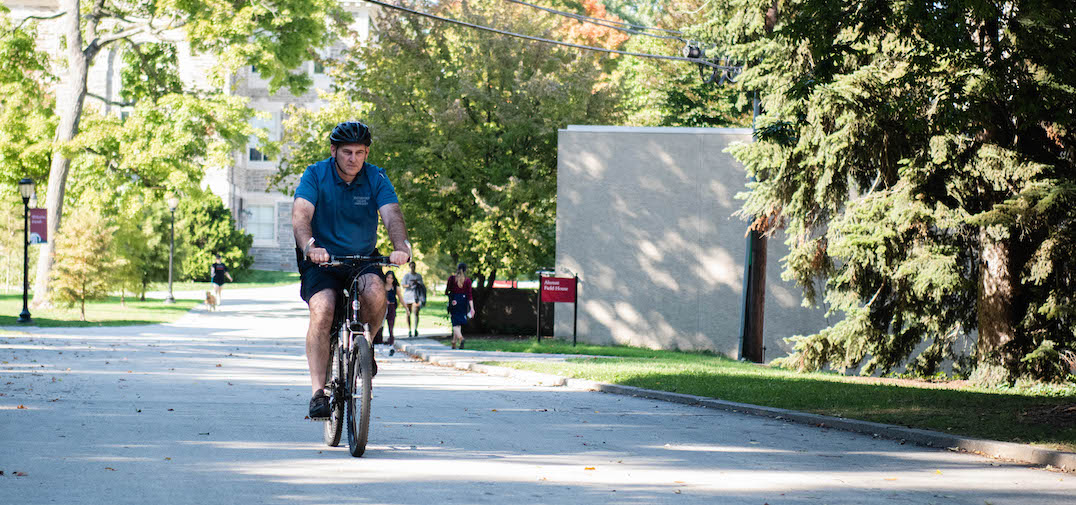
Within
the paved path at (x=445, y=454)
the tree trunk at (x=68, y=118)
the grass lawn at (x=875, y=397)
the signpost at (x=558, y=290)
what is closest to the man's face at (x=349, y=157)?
the paved path at (x=445, y=454)

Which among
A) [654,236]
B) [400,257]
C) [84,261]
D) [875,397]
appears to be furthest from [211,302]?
[400,257]

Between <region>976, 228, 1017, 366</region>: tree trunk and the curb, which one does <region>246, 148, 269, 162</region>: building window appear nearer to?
the curb

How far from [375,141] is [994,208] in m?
16.9

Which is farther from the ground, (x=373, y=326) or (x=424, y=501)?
(x=373, y=326)

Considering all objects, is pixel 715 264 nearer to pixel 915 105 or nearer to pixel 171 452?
pixel 915 105

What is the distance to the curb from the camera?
8.97m

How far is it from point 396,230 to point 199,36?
91.6ft

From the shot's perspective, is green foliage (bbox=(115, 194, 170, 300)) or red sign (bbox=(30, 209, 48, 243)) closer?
red sign (bbox=(30, 209, 48, 243))

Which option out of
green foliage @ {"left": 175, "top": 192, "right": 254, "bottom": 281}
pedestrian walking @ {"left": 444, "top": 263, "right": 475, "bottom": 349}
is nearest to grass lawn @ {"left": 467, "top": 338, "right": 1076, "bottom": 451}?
pedestrian walking @ {"left": 444, "top": 263, "right": 475, "bottom": 349}

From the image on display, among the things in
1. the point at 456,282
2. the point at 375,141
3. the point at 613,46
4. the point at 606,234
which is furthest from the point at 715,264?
the point at 613,46

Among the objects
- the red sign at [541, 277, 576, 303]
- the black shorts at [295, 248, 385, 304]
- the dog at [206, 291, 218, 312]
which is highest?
the black shorts at [295, 248, 385, 304]

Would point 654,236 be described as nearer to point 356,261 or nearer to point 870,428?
point 870,428

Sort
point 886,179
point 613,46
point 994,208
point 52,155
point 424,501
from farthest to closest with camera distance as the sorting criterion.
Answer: point 613,46 < point 52,155 < point 886,179 < point 994,208 < point 424,501

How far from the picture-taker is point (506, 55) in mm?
29641
